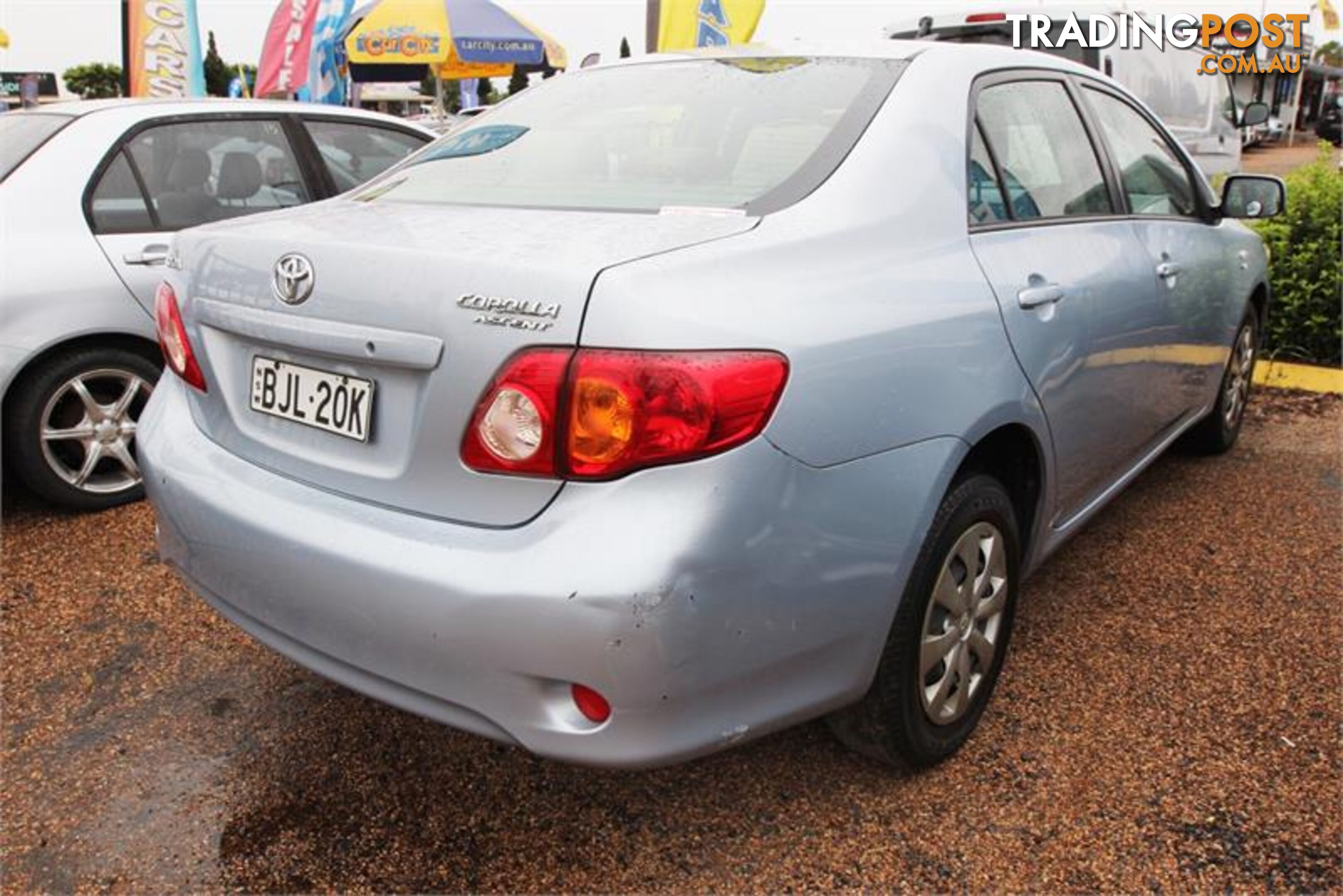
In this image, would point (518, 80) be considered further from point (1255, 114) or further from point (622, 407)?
point (622, 407)

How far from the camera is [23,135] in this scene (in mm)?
4145

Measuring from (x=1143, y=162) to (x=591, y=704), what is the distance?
280 centimetres

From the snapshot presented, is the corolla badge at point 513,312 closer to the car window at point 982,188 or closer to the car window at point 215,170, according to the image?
the car window at point 982,188

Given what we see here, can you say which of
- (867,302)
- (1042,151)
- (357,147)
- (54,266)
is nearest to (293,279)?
(867,302)

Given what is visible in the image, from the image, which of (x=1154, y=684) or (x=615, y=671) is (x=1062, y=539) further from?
(x=615, y=671)

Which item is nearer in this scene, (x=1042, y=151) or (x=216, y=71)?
(x=1042, y=151)

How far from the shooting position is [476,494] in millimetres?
1810

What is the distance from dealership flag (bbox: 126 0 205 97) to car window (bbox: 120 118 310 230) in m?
6.25

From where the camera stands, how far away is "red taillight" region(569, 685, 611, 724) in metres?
1.74

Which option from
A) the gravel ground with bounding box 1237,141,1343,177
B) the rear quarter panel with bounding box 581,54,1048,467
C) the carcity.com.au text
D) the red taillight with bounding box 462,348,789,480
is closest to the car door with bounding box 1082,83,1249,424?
the rear quarter panel with bounding box 581,54,1048,467

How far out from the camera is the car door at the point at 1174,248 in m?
3.30

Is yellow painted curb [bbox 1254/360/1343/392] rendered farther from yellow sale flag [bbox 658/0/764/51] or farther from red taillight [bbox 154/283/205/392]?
yellow sale flag [bbox 658/0/764/51]

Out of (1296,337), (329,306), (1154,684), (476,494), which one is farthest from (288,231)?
(1296,337)

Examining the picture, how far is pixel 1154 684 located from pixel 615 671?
1737 mm
